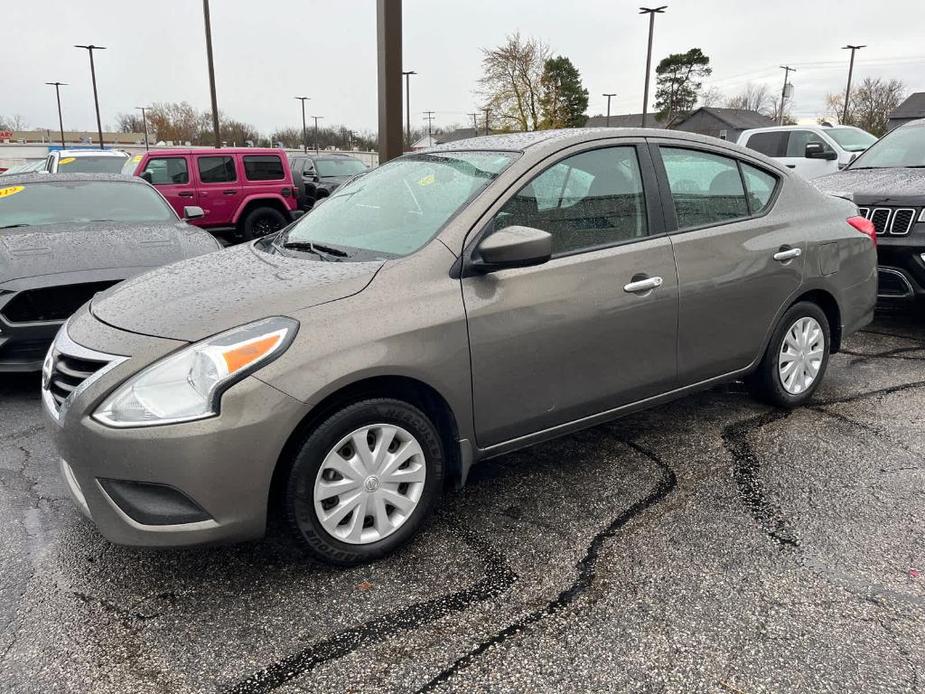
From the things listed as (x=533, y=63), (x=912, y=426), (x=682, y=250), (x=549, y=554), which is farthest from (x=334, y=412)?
(x=533, y=63)


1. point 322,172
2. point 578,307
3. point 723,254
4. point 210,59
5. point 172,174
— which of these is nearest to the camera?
point 578,307

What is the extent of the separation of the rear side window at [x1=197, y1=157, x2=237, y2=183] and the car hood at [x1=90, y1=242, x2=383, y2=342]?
32.0 feet

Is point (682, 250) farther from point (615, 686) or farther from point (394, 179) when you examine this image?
point (615, 686)

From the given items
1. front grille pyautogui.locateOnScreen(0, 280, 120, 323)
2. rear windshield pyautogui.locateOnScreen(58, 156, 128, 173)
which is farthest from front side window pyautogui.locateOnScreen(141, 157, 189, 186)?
front grille pyautogui.locateOnScreen(0, 280, 120, 323)

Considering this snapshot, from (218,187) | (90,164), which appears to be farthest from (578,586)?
(90,164)

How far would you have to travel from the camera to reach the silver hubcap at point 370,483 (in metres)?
2.49

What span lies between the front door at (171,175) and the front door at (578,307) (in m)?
10.3

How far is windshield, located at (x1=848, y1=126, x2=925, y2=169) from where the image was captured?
21.7 feet

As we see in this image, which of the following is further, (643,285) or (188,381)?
(643,285)

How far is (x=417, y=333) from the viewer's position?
101 inches

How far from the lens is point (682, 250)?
3.34 metres

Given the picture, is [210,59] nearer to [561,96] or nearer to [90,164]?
[90,164]

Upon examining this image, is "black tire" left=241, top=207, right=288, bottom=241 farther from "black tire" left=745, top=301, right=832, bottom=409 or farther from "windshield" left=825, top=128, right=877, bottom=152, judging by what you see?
"black tire" left=745, top=301, right=832, bottom=409

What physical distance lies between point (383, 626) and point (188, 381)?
103 centimetres
